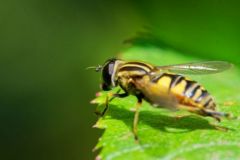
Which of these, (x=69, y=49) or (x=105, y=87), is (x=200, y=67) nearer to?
(x=105, y=87)

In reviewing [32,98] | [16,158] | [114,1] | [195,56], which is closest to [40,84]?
[32,98]

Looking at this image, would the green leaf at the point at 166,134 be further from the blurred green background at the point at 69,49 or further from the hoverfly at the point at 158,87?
the blurred green background at the point at 69,49

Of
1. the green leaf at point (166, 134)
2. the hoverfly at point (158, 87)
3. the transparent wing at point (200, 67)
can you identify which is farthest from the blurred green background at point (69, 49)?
the hoverfly at point (158, 87)

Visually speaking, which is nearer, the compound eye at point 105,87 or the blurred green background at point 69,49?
the compound eye at point 105,87

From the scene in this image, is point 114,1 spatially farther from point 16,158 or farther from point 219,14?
point 16,158

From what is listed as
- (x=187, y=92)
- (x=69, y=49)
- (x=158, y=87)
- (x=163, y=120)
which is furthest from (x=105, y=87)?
(x=69, y=49)
